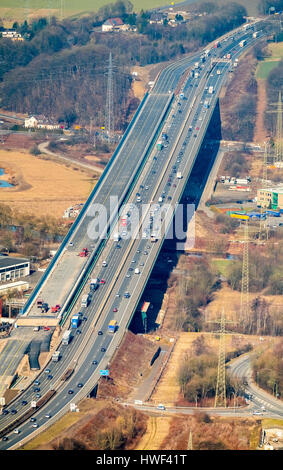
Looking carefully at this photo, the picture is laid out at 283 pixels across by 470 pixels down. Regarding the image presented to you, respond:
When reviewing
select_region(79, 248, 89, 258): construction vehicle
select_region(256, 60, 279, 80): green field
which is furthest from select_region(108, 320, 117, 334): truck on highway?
select_region(256, 60, 279, 80): green field

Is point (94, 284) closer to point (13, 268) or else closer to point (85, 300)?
point (85, 300)

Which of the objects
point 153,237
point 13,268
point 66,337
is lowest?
point 66,337

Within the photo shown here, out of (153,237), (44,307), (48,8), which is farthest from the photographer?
(48,8)

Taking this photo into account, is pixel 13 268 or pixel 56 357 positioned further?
pixel 13 268

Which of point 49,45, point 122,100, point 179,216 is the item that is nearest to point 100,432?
point 179,216

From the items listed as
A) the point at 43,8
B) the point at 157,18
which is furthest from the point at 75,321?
the point at 157,18
